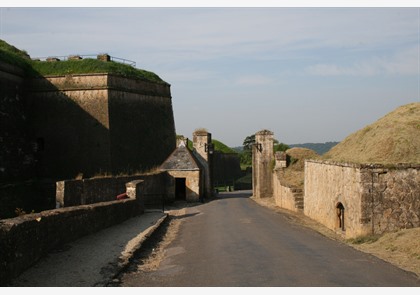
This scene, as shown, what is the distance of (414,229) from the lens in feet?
45.8

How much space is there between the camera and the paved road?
8.83 metres

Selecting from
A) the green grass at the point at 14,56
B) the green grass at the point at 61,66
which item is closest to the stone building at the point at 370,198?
the green grass at the point at 61,66

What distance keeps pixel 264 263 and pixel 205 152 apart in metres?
25.8

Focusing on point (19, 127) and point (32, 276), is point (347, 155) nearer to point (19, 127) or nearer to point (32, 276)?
point (32, 276)

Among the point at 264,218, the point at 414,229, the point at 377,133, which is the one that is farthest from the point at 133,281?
the point at 377,133

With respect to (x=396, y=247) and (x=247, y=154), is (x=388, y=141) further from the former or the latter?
(x=247, y=154)

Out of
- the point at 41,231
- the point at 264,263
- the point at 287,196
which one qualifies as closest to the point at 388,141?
the point at 287,196

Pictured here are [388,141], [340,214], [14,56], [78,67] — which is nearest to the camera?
[340,214]

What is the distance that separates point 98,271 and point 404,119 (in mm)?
15193

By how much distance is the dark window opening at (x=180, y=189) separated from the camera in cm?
3309

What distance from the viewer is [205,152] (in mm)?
36031

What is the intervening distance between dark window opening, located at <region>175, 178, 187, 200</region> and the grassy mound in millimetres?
12886

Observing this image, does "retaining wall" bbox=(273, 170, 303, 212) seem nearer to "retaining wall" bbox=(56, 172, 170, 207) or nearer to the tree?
"retaining wall" bbox=(56, 172, 170, 207)

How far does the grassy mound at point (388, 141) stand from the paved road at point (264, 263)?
396 cm
